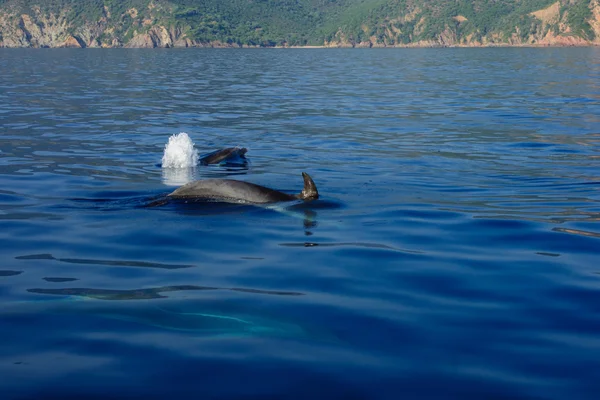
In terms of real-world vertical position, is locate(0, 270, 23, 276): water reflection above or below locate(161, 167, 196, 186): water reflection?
below

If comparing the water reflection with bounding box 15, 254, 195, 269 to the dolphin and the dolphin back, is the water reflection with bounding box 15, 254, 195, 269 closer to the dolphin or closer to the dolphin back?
the dolphin back

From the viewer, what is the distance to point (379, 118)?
27.8 metres

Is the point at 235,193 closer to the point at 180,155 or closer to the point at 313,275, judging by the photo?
the point at 313,275

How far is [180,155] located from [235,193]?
209 inches

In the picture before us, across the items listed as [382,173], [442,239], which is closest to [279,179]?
[382,173]

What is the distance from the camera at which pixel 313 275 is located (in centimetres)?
891

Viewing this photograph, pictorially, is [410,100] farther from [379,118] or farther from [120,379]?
[120,379]

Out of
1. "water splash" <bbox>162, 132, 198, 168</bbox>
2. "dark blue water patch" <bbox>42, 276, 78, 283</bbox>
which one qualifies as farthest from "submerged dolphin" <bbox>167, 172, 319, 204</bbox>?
"water splash" <bbox>162, 132, 198, 168</bbox>

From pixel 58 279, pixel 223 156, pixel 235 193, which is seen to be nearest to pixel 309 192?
pixel 235 193

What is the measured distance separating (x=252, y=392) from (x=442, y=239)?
549 cm

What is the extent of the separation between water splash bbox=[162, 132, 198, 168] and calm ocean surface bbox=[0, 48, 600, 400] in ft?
1.31

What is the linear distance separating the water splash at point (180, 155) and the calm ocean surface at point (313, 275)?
1.31 feet

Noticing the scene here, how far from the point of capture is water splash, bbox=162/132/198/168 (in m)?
17.6

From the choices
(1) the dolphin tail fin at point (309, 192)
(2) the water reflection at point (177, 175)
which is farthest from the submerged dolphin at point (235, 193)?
(2) the water reflection at point (177, 175)
